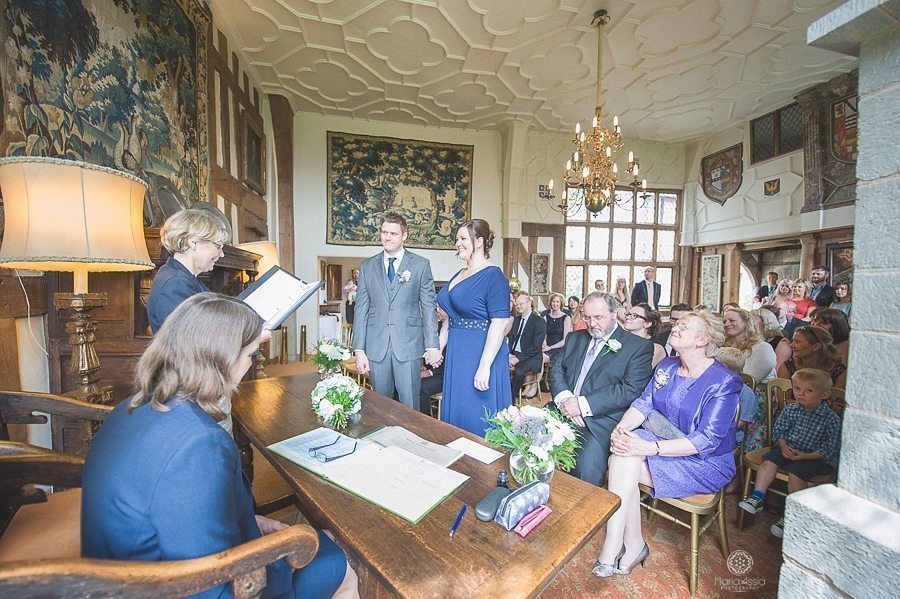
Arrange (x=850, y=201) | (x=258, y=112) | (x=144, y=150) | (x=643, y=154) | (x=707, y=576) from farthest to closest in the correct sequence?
(x=643, y=154)
(x=258, y=112)
(x=850, y=201)
(x=144, y=150)
(x=707, y=576)

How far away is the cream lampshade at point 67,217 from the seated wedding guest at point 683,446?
7.89 feet

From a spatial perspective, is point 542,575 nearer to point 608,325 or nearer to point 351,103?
point 608,325

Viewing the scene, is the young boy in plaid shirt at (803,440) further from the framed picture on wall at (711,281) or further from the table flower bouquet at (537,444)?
the framed picture on wall at (711,281)

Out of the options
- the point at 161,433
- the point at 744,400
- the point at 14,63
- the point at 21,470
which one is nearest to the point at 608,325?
the point at 744,400

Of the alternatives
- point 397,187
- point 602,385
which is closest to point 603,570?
point 602,385

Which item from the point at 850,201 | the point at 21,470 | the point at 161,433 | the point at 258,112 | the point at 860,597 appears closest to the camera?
the point at 161,433

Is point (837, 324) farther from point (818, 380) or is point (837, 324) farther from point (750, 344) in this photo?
point (818, 380)

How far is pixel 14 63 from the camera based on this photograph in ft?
5.65

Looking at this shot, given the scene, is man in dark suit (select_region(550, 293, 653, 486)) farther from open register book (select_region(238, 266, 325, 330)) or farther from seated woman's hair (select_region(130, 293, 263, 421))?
seated woman's hair (select_region(130, 293, 263, 421))

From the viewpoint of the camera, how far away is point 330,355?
83.4 inches

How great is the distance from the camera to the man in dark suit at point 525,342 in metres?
4.20

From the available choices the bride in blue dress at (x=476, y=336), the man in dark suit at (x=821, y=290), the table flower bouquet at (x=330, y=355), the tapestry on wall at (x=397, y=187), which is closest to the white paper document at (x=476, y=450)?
the bride in blue dress at (x=476, y=336)

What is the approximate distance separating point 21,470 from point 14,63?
1755mm

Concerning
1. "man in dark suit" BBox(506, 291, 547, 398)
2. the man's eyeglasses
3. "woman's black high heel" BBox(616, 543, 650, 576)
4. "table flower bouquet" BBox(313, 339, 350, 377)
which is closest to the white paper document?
the man's eyeglasses
